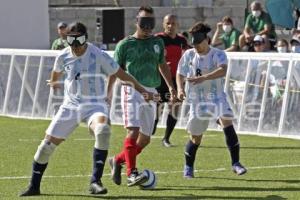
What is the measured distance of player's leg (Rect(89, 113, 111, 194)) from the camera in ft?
36.9

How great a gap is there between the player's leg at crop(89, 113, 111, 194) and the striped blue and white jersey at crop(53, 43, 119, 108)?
0.83 ft

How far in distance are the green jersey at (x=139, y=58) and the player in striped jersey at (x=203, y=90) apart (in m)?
0.50

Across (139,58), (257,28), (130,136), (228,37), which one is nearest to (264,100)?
(228,37)

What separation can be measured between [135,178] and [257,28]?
12.2 m

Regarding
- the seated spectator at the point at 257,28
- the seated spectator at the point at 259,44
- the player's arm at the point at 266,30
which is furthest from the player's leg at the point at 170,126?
the player's arm at the point at 266,30

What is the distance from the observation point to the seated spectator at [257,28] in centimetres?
2281

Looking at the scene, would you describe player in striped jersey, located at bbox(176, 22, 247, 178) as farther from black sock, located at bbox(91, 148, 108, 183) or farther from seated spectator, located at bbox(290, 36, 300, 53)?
seated spectator, located at bbox(290, 36, 300, 53)

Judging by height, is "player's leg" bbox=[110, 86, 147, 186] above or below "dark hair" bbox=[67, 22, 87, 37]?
below

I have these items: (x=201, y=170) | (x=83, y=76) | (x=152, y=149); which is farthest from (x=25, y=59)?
(x=83, y=76)

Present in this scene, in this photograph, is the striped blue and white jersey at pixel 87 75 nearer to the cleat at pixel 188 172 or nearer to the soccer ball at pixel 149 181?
the soccer ball at pixel 149 181

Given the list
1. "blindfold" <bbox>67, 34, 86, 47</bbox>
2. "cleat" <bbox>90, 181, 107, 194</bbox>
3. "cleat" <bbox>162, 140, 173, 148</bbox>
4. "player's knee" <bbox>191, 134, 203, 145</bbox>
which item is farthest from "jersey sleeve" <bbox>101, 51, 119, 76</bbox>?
"cleat" <bbox>162, 140, 173, 148</bbox>

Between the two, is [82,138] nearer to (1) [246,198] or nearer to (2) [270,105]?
(2) [270,105]

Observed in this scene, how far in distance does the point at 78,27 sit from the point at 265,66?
804cm

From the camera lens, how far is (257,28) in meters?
23.6
